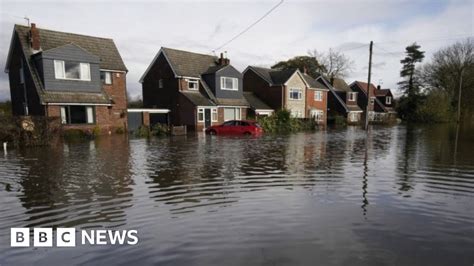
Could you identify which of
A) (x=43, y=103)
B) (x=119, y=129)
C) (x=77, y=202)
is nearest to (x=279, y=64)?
(x=119, y=129)

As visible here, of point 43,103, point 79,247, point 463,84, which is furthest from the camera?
point 463,84

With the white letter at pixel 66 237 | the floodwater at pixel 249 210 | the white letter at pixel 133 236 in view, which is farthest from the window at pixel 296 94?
the white letter at pixel 66 237

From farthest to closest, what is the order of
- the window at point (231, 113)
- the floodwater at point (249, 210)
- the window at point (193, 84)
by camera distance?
the window at point (231, 113) → the window at point (193, 84) → the floodwater at point (249, 210)

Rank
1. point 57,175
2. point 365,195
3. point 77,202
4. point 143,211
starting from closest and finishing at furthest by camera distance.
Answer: point 143,211
point 77,202
point 365,195
point 57,175

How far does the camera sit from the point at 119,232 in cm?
597

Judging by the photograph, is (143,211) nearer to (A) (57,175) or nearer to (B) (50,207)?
(B) (50,207)

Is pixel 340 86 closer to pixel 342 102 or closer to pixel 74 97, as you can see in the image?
pixel 342 102

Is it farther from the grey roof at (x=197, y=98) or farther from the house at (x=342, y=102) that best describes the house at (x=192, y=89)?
the house at (x=342, y=102)

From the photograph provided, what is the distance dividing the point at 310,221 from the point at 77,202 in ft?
18.0

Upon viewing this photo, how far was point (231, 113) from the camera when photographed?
37156 millimetres

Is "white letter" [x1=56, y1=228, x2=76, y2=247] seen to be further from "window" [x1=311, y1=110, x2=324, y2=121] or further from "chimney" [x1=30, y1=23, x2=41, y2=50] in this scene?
"window" [x1=311, y1=110, x2=324, y2=121]

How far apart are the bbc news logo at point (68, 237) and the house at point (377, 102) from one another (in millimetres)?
58850

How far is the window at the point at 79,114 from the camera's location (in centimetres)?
2588

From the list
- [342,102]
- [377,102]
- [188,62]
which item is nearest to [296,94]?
[342,102]
